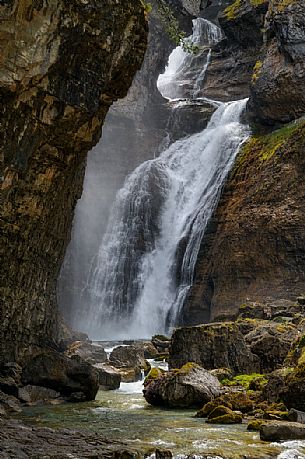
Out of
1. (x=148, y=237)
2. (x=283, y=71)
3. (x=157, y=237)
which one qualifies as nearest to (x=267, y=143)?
(x=283, y=71)

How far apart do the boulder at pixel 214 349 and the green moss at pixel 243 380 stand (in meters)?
0.87

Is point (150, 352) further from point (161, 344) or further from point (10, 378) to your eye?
point (10, 378)

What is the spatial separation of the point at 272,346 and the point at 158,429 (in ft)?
26.5

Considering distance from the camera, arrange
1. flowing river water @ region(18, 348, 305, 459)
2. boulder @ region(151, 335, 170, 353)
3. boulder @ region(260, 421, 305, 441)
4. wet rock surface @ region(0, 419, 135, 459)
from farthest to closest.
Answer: boulder @ region(151, 335, 170, 353) → boulder @ region(260, 421, 305, 441) → flowing river water @ region(18, 348, 305, 459) → wet rock surface @ region(0, 419, 135, 459)

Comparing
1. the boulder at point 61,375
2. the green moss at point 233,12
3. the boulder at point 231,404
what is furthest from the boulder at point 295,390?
the green moss at point 233,12

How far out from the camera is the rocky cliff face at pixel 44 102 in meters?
12.0

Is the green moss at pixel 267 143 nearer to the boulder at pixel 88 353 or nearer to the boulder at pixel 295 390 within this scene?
the boulder at pixel 88 353

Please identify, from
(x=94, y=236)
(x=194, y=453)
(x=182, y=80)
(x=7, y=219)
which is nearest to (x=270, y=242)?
(x=94, y=236)

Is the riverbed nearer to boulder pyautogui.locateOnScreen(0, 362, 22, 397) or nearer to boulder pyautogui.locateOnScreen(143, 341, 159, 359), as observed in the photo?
boulder pyautogui.locateOnScreen(0, 362, 22, 397)

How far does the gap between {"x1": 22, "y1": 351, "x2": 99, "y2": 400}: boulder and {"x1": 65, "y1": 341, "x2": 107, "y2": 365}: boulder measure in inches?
273

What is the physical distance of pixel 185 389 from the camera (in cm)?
1452

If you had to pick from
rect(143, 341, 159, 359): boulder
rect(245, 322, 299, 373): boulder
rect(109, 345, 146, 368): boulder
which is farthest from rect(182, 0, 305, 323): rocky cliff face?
rect(245, 322, 299, 373): boulder

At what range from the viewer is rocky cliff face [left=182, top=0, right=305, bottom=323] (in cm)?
3256

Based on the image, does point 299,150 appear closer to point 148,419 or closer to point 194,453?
point 148,419
